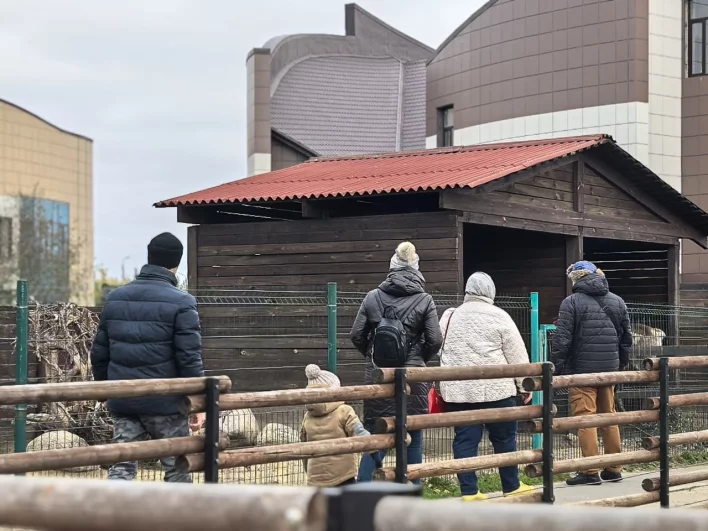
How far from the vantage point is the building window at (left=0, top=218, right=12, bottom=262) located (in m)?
53.3

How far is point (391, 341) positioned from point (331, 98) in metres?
28.5

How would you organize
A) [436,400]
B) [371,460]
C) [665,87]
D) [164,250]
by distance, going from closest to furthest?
[164,250] → [371,460] → [436,400] → [665,87]

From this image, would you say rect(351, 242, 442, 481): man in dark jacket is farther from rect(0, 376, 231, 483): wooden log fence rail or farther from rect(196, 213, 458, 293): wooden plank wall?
rect(196, 213, 458, 293): wooden plank wall

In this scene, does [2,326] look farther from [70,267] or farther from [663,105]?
[70,267]

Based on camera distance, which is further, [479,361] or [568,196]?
[568,196]

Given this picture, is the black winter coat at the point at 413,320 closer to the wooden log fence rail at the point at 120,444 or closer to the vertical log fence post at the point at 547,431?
the vertical log fence post at the point at 547,431

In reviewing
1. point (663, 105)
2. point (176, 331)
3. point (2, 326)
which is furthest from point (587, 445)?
point (663, 105)

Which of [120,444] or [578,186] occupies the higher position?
[578,186]

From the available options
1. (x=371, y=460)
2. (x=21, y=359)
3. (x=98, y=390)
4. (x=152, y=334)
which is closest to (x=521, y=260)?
Answer: (x=21, y=359)

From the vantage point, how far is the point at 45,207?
210 ft

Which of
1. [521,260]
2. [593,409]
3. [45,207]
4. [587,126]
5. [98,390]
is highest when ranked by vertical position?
[587,126]

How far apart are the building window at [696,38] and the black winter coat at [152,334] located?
24184 millimetres

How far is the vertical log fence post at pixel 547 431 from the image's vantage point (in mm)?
8438

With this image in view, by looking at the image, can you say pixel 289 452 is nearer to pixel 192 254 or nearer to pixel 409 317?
pixel 409 317
